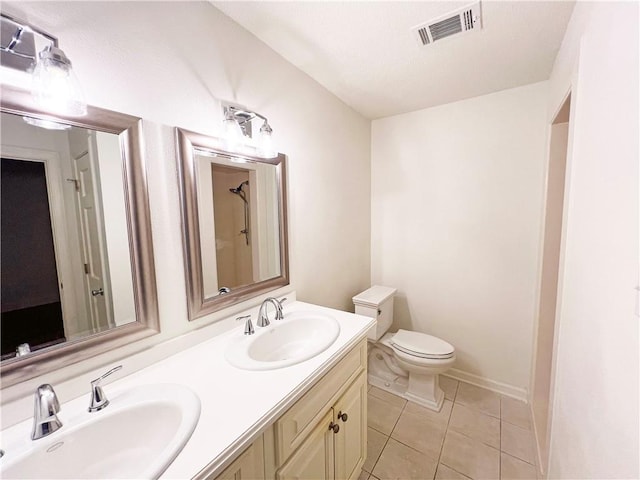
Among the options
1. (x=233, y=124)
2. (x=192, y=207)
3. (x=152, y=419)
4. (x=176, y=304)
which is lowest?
(x=152, y=419)

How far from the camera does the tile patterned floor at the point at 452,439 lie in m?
1.46

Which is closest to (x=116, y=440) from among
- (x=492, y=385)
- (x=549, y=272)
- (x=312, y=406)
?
(x=312, y=406)

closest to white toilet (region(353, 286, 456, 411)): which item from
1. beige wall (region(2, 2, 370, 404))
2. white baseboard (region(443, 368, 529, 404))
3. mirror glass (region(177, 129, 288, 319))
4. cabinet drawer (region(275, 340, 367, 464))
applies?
white baseboard (region(443, 368, 529, 404))

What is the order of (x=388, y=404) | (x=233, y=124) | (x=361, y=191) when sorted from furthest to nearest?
(x=361, y=191) → (x=388, y=404) → (x=233, y=124)

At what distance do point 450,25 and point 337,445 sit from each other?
6.55 feet

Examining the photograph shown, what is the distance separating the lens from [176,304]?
103 cm

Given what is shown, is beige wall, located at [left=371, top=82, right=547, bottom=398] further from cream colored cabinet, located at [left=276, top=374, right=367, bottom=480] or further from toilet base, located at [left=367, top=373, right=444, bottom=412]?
cream colored cabinet, located at [left=276, top=374, right=367, bottom=480]

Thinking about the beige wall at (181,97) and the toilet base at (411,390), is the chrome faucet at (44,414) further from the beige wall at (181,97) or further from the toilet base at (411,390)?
the toilet base at (411,390)

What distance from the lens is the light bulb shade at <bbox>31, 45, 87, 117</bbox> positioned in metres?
0.66

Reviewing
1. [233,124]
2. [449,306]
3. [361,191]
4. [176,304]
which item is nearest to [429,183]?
[361,191]

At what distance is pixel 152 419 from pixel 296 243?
1.07m

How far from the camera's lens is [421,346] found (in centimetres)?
193

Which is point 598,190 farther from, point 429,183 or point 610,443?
point 429,183

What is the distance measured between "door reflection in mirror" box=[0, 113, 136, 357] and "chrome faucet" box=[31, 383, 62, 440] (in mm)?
162
